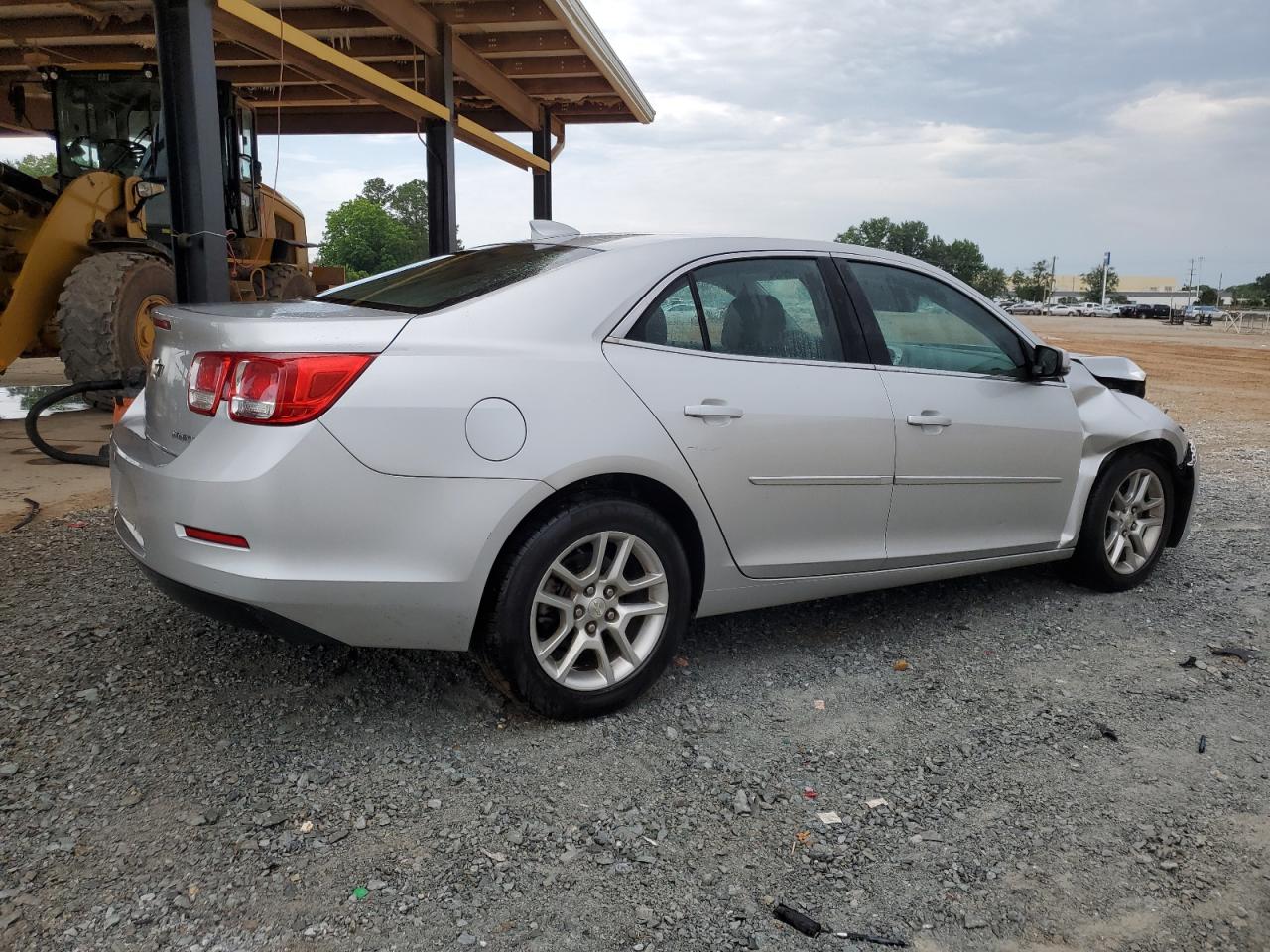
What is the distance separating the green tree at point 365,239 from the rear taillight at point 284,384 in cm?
6291

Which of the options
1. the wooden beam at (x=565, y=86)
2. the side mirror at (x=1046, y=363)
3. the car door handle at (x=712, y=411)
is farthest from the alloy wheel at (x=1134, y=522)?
the wooden beam at (x=565, y=86)

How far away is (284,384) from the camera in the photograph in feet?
8.77

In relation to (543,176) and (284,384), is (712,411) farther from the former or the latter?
(543,176)

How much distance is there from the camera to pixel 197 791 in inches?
107

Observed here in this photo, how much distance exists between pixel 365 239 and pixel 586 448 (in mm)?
68127

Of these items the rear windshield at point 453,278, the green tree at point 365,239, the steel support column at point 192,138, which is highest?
the green tree at point 365,239

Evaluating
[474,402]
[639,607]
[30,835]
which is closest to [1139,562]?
[639,607]

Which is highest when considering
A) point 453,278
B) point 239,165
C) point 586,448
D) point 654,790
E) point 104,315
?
point 239,165

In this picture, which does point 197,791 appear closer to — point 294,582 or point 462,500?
point 294,582

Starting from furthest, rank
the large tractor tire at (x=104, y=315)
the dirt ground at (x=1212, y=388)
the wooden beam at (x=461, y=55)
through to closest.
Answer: the dirt ground at (x=1212, y=388) → the wooden beam at (x=461, y=55) → the large tractor tire at (x=104, y=315)

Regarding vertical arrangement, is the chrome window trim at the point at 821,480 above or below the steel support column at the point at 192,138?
below

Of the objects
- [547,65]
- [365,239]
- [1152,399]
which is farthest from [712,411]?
[365,239]

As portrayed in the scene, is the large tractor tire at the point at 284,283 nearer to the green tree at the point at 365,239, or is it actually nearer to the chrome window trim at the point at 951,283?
the chrome window trim at the point at 951,283

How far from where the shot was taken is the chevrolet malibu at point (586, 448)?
2.71 metres
